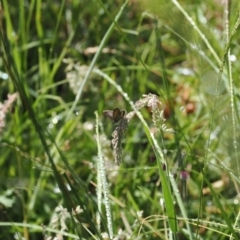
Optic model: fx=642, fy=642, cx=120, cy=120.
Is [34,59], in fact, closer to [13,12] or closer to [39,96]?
[13,12]

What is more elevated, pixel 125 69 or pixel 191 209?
pixel 125 69

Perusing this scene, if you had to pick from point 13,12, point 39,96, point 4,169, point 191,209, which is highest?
point 13,12

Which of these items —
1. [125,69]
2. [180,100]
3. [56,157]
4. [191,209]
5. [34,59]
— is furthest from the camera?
[34,59]

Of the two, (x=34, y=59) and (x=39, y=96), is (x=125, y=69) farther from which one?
(x=34, y=59)

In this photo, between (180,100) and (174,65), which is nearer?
(180,100)

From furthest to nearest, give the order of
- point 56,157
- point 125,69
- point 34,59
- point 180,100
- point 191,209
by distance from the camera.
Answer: point 34,59, point 180,100, point 125,69, point 56,157, point 191,209

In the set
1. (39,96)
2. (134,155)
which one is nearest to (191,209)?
(134,155)
